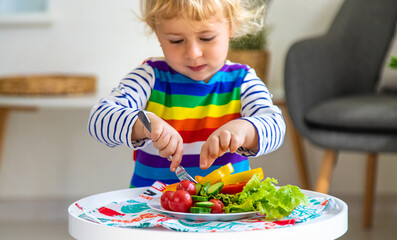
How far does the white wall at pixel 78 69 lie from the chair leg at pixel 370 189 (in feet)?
0.60

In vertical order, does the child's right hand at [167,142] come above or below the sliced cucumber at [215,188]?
above

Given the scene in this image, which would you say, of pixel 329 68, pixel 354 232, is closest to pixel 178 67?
pixel 329 68

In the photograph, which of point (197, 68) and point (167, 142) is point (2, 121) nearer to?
point (197, 68)

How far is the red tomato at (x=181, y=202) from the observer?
2.59 feet

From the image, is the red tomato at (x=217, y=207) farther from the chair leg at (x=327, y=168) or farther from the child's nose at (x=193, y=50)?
the chair leg at (x=327, y=168)

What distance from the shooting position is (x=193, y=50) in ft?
3.38

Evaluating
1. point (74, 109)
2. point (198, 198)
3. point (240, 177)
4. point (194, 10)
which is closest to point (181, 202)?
point (198, 198)

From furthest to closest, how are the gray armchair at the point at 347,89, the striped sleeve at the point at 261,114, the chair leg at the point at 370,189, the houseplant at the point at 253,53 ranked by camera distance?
1. the chair leg at the point at 370,189
2. the houseplant at the point at 253,53
3. the gray armchair at the point at 347,89
4. the striped sleeve at the point at 261,114

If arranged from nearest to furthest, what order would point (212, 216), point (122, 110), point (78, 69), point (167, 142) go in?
point (212, 216), point (167, 142), point (122, 110), point (78, 69)

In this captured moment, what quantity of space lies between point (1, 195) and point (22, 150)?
23 centimetres

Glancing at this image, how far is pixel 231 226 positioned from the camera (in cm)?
74

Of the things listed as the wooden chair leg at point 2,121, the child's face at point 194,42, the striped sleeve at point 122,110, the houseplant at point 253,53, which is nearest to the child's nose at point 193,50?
the child's face at point 194,42

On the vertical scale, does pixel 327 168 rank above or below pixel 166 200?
below

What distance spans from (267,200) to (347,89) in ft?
5.32
